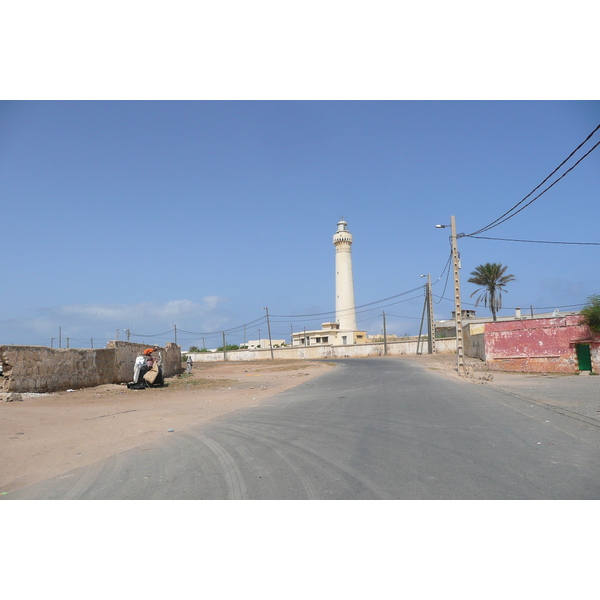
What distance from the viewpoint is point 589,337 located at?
2530cm

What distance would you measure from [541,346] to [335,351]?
46.2 meters

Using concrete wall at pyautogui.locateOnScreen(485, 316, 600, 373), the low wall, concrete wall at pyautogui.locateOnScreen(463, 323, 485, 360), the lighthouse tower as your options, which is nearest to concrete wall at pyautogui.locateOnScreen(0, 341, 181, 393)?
concrete wall at pyautogui.locateOnScreen(485, 316, 600, 373)

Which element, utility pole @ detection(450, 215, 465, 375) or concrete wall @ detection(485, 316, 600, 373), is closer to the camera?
utility pole @ detection(450, 215, 465, 375)

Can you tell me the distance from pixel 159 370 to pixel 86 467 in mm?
13787

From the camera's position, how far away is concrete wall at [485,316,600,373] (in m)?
25.8

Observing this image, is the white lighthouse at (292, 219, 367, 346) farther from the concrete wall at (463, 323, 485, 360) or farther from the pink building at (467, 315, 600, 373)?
the pink building at (467, 315, 600, 373)

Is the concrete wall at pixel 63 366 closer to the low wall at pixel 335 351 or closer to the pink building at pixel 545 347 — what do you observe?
the pink building at pixel 545 347

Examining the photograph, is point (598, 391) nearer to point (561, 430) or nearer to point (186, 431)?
point (561, 430)

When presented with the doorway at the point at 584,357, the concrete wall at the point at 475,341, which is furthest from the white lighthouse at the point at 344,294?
the doorway at the point at 584,357

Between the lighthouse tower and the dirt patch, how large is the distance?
2373 inches

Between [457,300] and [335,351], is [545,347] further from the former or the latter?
[335,351]

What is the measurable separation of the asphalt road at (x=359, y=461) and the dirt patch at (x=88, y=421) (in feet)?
1.81

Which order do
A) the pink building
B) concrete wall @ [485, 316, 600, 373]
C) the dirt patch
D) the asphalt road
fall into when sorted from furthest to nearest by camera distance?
1. concrete wall @ [485, 316, 600, 373]
2. the pink building
3. the dirt patch
4. the asphalt road

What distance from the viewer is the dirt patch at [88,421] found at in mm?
7047
